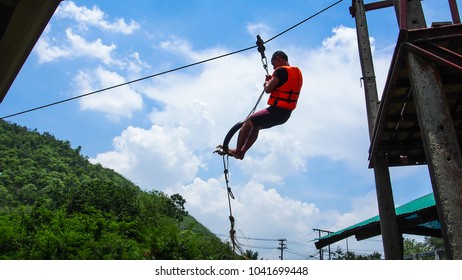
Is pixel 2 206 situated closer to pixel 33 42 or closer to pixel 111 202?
pixel 111 202

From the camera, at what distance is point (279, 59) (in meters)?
5.38

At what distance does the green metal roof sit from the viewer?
6840 millimetres

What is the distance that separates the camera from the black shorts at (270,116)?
16.5 ft

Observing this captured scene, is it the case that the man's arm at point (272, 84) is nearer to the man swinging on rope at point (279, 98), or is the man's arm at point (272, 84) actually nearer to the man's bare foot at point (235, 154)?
the man swinging on rope at point (279, 98)

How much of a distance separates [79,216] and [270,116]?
19.2 metres

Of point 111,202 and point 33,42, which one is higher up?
point 111,202

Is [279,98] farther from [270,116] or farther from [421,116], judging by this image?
[421,116]

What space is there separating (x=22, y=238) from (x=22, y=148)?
77940 millimetres

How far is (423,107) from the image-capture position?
158 inches

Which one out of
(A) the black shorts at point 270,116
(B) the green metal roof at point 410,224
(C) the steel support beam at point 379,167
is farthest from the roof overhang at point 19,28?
(B) the green metal roof at point 410,224

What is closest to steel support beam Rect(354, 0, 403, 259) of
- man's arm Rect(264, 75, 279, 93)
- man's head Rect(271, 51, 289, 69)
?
man's head Rect(271, 51, 289, 69)

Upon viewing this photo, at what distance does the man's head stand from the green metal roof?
10.8ft

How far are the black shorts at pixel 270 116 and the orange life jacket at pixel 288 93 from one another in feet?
0.19
